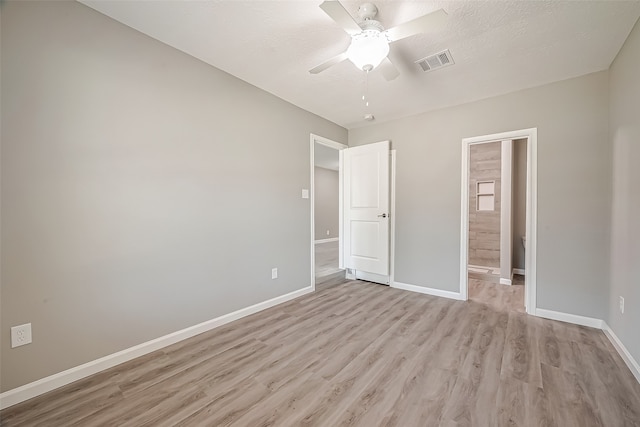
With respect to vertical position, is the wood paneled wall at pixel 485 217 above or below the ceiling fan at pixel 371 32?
below

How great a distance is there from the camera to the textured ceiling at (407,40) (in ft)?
5.85

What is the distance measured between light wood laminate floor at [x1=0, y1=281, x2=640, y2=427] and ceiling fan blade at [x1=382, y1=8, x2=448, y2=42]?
7.27 ft

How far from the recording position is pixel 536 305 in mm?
2867

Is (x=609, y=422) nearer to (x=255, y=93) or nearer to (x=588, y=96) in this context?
(x=588, y=96)

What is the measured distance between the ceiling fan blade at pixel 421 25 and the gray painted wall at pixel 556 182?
2.07m

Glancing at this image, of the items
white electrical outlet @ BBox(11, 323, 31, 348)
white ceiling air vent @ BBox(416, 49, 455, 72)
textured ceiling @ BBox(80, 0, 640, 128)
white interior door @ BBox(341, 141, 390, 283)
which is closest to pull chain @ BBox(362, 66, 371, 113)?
textured ceiling @ BBox(80, 0, 640, 128)

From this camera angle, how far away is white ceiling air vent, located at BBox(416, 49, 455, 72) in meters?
2.31

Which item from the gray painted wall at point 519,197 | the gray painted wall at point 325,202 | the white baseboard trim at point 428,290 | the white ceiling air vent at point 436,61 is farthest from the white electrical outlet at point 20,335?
the gray painted wall at point 325,202

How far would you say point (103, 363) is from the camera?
1.88 meters

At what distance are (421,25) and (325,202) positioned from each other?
727 cm

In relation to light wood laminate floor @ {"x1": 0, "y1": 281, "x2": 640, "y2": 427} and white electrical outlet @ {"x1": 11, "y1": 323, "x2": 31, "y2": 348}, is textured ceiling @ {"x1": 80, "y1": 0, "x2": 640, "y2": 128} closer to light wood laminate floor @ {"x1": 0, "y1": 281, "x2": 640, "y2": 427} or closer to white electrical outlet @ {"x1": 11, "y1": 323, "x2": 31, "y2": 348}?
white electrical outlet @ {"x1": 11, "y1": 323, "x2": 31, "y2": 348}

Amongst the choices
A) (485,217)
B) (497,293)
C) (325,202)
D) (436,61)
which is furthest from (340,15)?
(325,202)

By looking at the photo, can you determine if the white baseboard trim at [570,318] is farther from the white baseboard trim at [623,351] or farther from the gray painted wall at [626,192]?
→ the gray painted wall at [626,192]

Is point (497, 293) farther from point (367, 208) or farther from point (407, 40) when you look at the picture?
point (407, 40)
